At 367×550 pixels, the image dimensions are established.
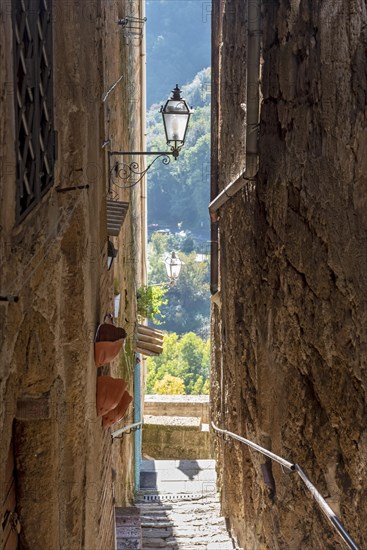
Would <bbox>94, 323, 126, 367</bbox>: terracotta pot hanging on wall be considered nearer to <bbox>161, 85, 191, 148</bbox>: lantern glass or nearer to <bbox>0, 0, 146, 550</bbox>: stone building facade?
<bbox>0, 0, 146, 550</bbox>: stone building facade

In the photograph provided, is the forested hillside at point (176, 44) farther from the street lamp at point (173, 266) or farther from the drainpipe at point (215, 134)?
the drainpipe at point (215, 134)

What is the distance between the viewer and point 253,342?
248 inches

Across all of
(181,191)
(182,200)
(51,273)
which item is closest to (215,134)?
(51,273)

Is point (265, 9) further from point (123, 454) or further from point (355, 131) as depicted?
point (123, 454)

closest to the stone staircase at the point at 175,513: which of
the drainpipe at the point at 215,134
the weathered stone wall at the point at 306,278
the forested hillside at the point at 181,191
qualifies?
the weathered stone wall at the point at 306,278

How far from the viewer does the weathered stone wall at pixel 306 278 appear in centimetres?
397

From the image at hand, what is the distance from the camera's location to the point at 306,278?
15.7ft

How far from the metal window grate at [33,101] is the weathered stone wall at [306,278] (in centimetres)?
163

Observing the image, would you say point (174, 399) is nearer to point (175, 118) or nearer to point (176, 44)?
point (175, 118)

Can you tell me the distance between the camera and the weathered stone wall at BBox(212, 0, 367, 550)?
13.0 ft

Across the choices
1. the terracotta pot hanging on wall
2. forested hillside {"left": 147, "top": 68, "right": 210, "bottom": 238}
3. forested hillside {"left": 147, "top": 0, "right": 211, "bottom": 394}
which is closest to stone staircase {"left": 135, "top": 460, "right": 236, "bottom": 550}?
the terracotta pot hanging on wall

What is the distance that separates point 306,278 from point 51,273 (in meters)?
1.92

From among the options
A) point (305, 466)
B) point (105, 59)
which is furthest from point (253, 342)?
point (105, 59)

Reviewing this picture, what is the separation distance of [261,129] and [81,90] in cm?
237
